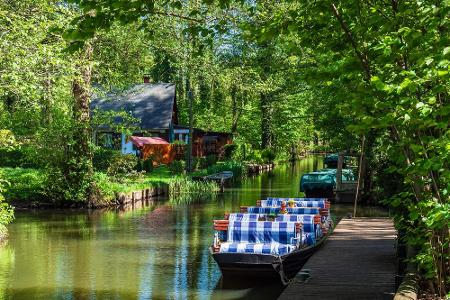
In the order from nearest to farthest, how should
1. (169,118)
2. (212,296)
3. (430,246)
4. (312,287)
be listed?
(430,246), (312,287), (212,296), (169,118)

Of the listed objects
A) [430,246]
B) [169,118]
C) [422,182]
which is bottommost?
[430,246]

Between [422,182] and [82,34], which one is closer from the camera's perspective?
[82,34]

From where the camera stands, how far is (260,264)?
1538 cm

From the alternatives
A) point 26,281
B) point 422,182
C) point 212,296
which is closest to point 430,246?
point 422,182

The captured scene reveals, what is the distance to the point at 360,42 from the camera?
814cm

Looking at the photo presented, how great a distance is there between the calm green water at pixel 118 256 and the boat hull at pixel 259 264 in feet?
1.10

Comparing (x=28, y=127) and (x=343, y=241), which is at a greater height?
(x=28, y=127)

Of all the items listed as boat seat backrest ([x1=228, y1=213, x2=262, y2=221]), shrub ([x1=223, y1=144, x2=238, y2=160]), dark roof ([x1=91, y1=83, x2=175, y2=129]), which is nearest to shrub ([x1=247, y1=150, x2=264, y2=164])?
shrub ([x1=223, y1=144, x2=238, y2=160])

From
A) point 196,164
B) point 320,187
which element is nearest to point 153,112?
point 196,164

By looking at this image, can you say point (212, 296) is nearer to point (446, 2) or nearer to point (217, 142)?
point (446, 2)

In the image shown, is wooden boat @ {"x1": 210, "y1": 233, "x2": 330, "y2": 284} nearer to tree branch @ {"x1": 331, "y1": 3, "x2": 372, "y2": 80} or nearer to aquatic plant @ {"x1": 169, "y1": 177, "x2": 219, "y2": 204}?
tree branch @ {"x1": 331, "y1": 3, "x2": 372, "y2": 80}

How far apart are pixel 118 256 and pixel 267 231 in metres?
5.60

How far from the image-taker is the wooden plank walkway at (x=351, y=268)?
12.1 m

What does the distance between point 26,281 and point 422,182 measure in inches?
469
